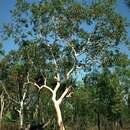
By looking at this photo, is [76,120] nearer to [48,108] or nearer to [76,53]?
[48,108]

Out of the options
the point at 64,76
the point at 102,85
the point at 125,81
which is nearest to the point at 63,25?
the point at 64,76

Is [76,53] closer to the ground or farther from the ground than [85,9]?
closer to the ground

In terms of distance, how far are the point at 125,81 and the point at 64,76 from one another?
834 inches

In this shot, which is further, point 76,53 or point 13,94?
point 13,94

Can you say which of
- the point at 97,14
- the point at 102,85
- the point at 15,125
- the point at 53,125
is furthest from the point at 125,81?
the point at 97,14

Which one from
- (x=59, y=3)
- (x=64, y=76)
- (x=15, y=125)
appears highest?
(x=59, y=3)

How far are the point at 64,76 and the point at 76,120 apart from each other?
3600cm

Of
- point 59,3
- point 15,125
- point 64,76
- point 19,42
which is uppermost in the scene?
point 59,3

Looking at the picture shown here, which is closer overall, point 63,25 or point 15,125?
point 63,25

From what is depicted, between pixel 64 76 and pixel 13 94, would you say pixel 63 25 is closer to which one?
pixel 64 76

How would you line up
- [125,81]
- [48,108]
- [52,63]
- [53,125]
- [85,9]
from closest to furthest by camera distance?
1. [85,9]
2. [52,63]
3. [125,81]
4. [53,125]
5. [48,108]

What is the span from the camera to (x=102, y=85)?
183 feet

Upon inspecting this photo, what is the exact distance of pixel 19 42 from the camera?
43.0m

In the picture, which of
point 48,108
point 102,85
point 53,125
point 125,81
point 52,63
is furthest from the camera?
point 48,108
